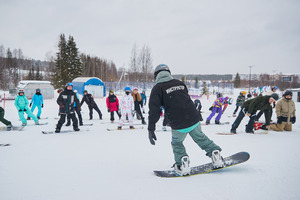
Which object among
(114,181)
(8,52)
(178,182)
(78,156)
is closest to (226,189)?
(178,182)

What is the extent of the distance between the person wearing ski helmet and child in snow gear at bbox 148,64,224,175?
560 cm

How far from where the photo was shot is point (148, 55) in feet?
124

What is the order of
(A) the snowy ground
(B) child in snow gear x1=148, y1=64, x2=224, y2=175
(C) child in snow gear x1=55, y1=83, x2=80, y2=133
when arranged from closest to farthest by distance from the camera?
(A) the snowy ground < (B) child in snow gear x1=148, y1=64, x2=224, y2=175 < (C) child in snow gear x1=55, y1=83, x2=80, y2=133

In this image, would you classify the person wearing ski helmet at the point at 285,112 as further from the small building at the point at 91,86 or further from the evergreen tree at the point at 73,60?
the evergreen tree at the point at 73,60

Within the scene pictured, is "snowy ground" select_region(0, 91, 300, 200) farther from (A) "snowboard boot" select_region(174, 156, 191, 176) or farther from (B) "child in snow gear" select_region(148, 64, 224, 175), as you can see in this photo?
(B) "child in snow gear" select_region(148, 64, 224, 175)

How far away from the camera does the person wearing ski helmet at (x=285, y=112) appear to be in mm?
6844

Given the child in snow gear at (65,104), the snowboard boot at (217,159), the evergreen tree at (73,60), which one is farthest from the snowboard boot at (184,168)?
the evergreen tree at (73,60)

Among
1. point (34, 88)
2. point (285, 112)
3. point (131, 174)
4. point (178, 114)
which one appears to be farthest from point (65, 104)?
point (34, 88)

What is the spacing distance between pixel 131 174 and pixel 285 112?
6.78m

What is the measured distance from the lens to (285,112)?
273 inches

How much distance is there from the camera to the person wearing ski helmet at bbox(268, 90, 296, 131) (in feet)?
22.5

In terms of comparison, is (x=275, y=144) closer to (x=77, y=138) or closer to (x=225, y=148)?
(x=225, y=148)

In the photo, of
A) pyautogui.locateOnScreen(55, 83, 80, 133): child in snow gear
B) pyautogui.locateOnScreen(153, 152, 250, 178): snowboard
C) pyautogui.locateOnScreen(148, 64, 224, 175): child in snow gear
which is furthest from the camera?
pyautogui.locateOnScreen(55, 83, 80, 133): child in snow gear

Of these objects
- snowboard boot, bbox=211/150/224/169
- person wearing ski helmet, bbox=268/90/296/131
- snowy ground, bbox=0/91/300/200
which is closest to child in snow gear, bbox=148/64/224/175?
snowboard boot, bbox=211/150/224/169
